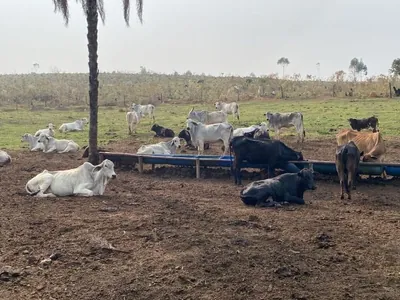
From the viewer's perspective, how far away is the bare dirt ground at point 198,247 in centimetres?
612

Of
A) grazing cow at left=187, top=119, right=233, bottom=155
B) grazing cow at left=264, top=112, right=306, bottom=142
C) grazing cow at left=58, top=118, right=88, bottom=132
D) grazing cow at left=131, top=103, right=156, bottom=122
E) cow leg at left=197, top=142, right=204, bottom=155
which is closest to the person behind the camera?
grazing cow at left=187, top=119, right=233, bottom=155

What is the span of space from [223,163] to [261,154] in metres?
1.17

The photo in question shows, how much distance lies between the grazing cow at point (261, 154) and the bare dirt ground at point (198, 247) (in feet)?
5.04

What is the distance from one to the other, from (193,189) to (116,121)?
60.3 ft

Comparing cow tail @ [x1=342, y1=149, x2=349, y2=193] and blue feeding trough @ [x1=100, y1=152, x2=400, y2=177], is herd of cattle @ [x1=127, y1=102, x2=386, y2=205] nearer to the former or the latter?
cow tail @ [x1=342, y1=149, x2=349, y2=193]

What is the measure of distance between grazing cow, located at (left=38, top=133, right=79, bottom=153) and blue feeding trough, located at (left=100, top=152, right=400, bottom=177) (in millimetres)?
4056

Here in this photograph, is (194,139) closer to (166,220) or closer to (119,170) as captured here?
(119,170)

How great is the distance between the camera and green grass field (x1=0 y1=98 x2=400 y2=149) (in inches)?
914

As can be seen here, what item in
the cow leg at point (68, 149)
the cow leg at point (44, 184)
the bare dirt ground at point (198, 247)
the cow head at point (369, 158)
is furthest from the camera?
the cow leg at point (68, 149)

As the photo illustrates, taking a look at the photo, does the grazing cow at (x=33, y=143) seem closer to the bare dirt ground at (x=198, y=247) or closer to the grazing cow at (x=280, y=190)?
the bare dirt ground at (x=198, y=247)

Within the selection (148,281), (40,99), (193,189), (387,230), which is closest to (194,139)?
(193,189)

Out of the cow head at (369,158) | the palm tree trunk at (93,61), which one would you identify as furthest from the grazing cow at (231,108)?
the cow head at (369,158)

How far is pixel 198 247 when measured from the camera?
743 centimetres

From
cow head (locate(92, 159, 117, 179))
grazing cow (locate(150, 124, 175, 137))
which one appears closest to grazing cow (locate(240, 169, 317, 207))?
cow head (locate(92, 159, 117, 179))
